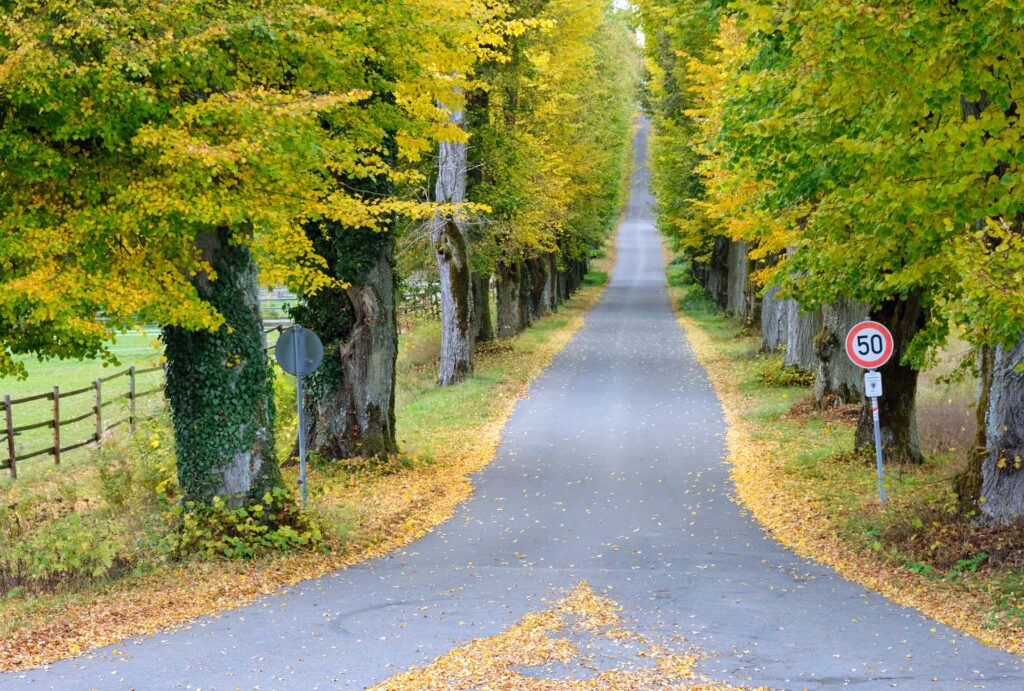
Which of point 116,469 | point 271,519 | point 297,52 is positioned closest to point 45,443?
point 116,469

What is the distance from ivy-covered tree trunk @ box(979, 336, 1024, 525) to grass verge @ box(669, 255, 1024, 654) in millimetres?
354

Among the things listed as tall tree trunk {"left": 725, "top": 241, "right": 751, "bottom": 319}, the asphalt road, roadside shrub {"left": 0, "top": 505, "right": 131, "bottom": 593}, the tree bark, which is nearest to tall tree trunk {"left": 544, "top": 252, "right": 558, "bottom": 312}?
tall tree trunk {"left": 725, "top": 241, "right": 751, "bottom": 319}

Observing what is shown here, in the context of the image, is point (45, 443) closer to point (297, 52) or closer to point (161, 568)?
point (161, 568)

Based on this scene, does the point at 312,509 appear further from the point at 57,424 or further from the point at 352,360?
the point at 57,424

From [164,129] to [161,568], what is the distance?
4.75 metres

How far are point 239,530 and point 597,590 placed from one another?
13.9ft

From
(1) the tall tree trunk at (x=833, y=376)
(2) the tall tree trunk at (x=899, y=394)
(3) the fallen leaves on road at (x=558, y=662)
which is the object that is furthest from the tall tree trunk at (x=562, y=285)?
(3) the fallen leaves on road at (x=558, y=662)

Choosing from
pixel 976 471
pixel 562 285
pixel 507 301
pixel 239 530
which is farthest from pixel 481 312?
pixel 562 285

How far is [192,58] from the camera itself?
10070mm

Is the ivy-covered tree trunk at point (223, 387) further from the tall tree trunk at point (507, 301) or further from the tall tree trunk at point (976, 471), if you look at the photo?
the tall tree trunk at point (507, 301)

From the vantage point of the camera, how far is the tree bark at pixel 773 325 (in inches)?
1249

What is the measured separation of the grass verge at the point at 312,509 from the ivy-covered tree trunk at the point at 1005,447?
690 centimetres

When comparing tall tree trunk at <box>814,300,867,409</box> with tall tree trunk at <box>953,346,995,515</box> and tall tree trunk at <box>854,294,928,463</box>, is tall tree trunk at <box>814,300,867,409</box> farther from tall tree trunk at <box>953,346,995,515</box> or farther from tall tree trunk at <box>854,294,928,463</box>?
tall tree trunk at <box>953,346,995,515</box>

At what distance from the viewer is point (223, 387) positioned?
40.5 ft
